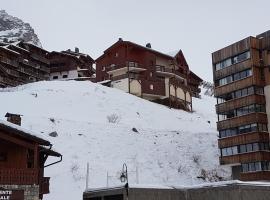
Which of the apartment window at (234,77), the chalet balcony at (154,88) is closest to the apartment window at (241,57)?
the apartment window at (234,77)

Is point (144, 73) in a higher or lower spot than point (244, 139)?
higher

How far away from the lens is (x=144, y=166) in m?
42.2

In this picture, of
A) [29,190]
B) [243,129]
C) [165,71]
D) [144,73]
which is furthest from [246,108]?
[165,71]

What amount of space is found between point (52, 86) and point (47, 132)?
22.2 metres

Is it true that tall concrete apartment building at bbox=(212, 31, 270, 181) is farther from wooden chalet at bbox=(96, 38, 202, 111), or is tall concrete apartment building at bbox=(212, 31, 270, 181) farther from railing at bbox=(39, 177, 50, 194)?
railing at bbox=(39, 177, 50, 194)

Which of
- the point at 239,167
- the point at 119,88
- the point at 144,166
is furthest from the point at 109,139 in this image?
the point at 119,88

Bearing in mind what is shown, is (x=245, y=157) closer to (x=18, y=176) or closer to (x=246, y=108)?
(x=246, y=108)

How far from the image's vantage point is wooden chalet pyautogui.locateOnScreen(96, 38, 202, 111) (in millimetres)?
72688

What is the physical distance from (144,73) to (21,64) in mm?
28215

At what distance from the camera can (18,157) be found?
88.2ft

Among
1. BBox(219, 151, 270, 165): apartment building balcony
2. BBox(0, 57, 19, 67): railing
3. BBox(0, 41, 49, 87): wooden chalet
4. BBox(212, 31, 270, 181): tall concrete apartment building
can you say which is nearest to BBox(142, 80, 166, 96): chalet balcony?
BBox(212, 31, 270, 181): tall concrete apartment building

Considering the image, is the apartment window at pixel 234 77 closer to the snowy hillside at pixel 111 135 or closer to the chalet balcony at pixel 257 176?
the snowy hillside at pixel 111 135

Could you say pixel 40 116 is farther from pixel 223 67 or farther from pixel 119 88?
pixel 119 88

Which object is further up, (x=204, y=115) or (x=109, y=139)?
(x=204, y=115)
